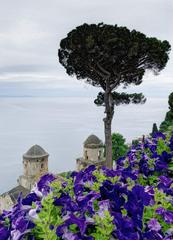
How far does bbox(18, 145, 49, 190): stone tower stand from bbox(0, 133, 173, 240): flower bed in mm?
24822

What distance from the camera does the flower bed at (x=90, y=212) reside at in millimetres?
1823

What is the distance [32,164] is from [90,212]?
84.5 ft

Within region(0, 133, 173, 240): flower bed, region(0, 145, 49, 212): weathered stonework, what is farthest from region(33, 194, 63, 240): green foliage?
region(0, 145, 49, 212): weathered stonework

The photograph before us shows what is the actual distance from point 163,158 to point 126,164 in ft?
1.68

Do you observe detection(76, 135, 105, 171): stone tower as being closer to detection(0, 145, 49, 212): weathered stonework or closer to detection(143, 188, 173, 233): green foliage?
detection(0, 145, 49, 212): weathered stonework

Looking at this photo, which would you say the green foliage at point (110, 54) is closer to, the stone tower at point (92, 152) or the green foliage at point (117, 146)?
the stone tower at point (92, 152)

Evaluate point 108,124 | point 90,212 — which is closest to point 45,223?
point 90,212

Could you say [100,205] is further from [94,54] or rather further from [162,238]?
[94,54]

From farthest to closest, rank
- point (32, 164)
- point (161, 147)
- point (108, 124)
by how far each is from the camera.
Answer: point (32, 164) → point (108, 124) → point (161, 147)

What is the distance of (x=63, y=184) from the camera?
2.75 m

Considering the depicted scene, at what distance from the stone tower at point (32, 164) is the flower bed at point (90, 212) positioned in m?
24.8

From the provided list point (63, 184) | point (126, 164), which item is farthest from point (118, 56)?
point (63, 184)

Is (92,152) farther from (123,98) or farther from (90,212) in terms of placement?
(90,212)

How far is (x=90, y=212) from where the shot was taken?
6.74ft
